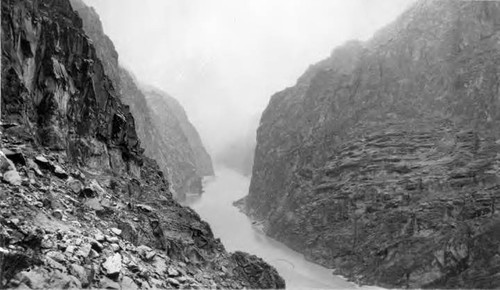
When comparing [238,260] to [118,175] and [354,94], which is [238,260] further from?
[354,94]

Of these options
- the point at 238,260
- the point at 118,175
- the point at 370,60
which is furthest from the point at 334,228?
the point at 118,175

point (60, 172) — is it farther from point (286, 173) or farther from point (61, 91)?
point (286, 173)

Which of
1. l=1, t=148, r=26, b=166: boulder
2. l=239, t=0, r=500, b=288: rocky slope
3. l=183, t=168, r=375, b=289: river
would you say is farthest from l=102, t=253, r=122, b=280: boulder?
l=239, t=0, r=500, b=288: rocky slope

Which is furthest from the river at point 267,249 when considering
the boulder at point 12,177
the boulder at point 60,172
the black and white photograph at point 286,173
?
the boulder at point 12,177

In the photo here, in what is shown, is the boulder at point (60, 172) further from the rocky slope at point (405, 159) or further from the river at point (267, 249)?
the rocky slope at point (405, 159)

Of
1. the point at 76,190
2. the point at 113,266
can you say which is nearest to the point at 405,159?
the point at 76,190
